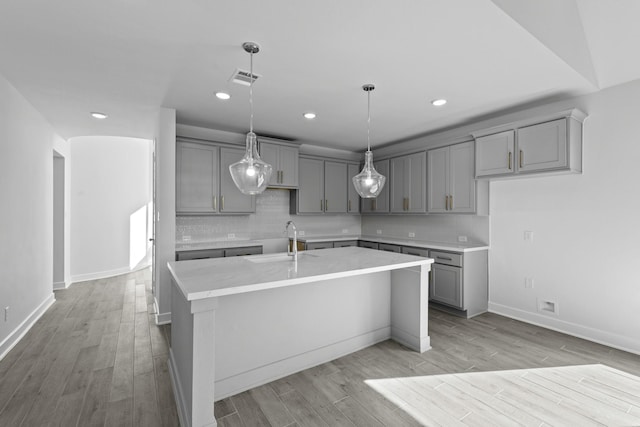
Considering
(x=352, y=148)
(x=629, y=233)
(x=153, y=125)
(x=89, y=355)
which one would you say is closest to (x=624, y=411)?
(x=629, y=233)

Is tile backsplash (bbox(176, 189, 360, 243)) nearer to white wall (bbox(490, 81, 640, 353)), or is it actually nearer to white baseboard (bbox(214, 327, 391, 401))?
white baseboard (bbox(214, 327, 391, 401))

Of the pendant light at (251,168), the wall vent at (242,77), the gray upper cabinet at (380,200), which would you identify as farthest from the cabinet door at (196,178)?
the gray upper cabinet at (380,200)

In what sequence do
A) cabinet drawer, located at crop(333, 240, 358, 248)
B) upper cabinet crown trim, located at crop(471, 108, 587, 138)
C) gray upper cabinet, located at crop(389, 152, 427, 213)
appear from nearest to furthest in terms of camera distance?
upper cabinet crown trim, located at crop(471, 108, 587, 138)
gray upper cabinet, located at crop(389, 152, 427, 213)
cabinet drawer, located at crop(333, 240, 358, 248)

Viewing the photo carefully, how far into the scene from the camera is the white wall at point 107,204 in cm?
588

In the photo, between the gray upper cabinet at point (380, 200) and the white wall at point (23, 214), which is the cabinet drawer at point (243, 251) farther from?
the gray upper cabinet at point (380, 200)

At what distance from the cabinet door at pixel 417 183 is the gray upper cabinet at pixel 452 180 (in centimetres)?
9

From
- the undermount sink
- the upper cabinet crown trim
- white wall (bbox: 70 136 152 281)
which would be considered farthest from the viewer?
white wall (bbox: 70 136 152 281)

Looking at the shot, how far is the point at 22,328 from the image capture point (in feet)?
10.5

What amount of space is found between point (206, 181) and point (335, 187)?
232 centimetres

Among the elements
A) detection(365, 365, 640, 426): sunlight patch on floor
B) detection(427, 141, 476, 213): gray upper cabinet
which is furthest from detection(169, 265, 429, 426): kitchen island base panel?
Result: detection(427, 141, 476, 213): gray upper cabinet

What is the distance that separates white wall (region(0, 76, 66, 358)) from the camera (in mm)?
2824

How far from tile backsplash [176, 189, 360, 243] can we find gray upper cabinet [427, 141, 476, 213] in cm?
199

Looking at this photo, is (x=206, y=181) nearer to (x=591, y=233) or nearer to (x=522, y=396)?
(x=522, y=396)

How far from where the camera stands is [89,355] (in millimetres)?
2773
